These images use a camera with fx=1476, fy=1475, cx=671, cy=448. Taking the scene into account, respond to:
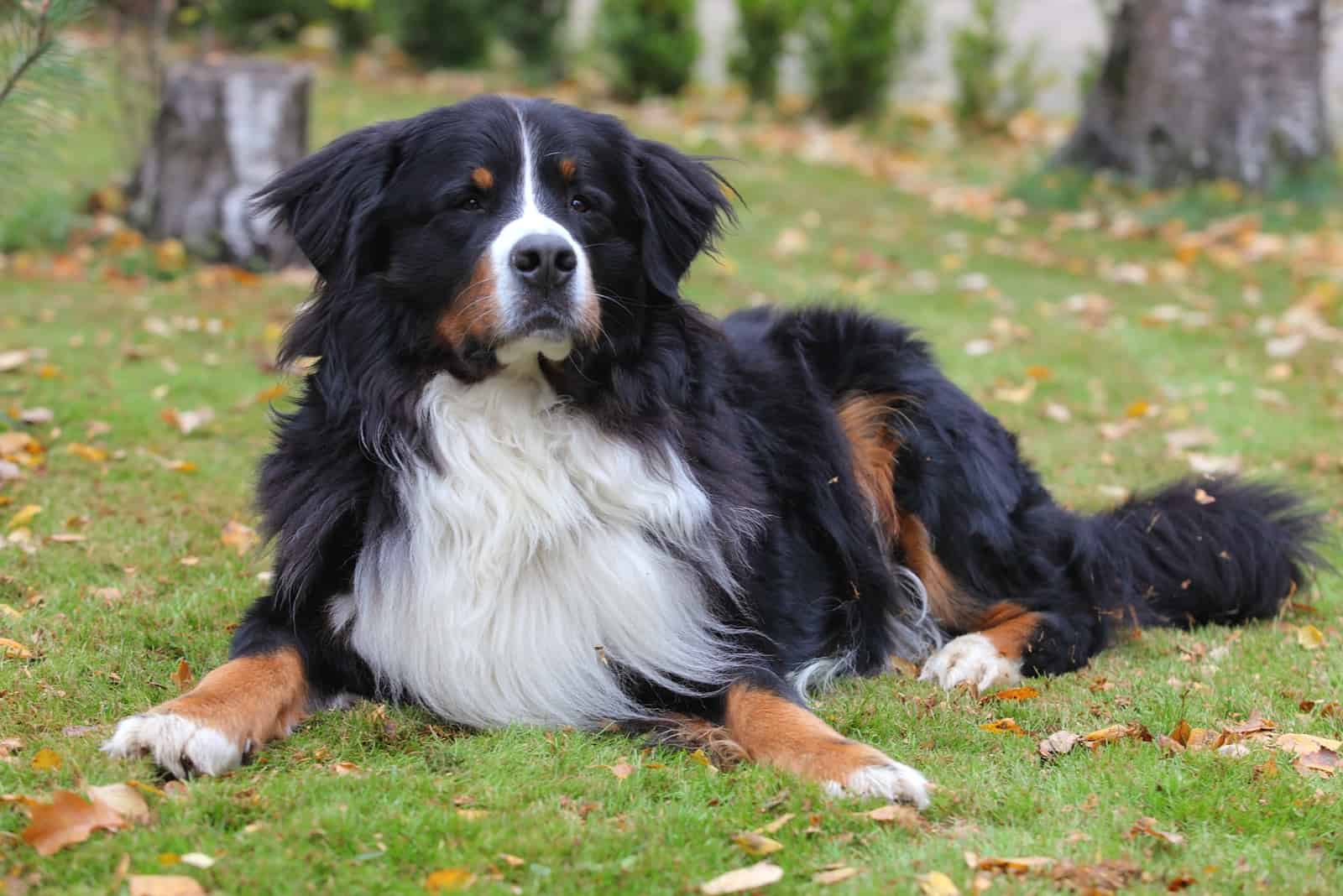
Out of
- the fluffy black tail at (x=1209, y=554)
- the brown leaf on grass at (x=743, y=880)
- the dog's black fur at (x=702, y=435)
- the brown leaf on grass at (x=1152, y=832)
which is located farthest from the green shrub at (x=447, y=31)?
the brown leaf on grass at (x=743, y=880)

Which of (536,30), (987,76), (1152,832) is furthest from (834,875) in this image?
(536,30)

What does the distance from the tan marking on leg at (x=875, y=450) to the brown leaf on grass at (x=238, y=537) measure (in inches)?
84.9

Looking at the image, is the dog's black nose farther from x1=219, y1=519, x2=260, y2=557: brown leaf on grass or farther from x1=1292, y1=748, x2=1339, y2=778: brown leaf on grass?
x1=1292, y1=748, x2=1339, y2=778: brown leaf on grass

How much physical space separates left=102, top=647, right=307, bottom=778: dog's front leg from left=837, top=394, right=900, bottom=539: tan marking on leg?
2.01 meters

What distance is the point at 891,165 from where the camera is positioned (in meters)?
14.9

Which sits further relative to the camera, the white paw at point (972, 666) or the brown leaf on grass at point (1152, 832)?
the white paw at point (972, 666)

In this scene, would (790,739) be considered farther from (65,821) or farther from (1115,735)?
(65,821)

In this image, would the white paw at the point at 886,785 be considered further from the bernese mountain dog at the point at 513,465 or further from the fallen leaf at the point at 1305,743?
the fallen leaf at the point at 1305,743

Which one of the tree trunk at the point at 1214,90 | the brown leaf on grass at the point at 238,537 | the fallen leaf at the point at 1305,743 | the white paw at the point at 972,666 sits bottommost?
the brown leaf on grass at the point at 238,537

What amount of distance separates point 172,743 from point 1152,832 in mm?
2175

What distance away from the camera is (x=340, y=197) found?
402 cm

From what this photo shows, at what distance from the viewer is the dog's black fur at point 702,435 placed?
12.8ft

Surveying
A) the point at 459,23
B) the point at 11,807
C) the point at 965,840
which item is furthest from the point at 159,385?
the point at 459,23

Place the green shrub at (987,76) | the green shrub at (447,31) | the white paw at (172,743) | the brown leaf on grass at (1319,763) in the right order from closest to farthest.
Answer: the white paw at (172,743), the brown leaf on grass at (1319,763), the green shrub at (987,76), the green shrub at (447,31)
